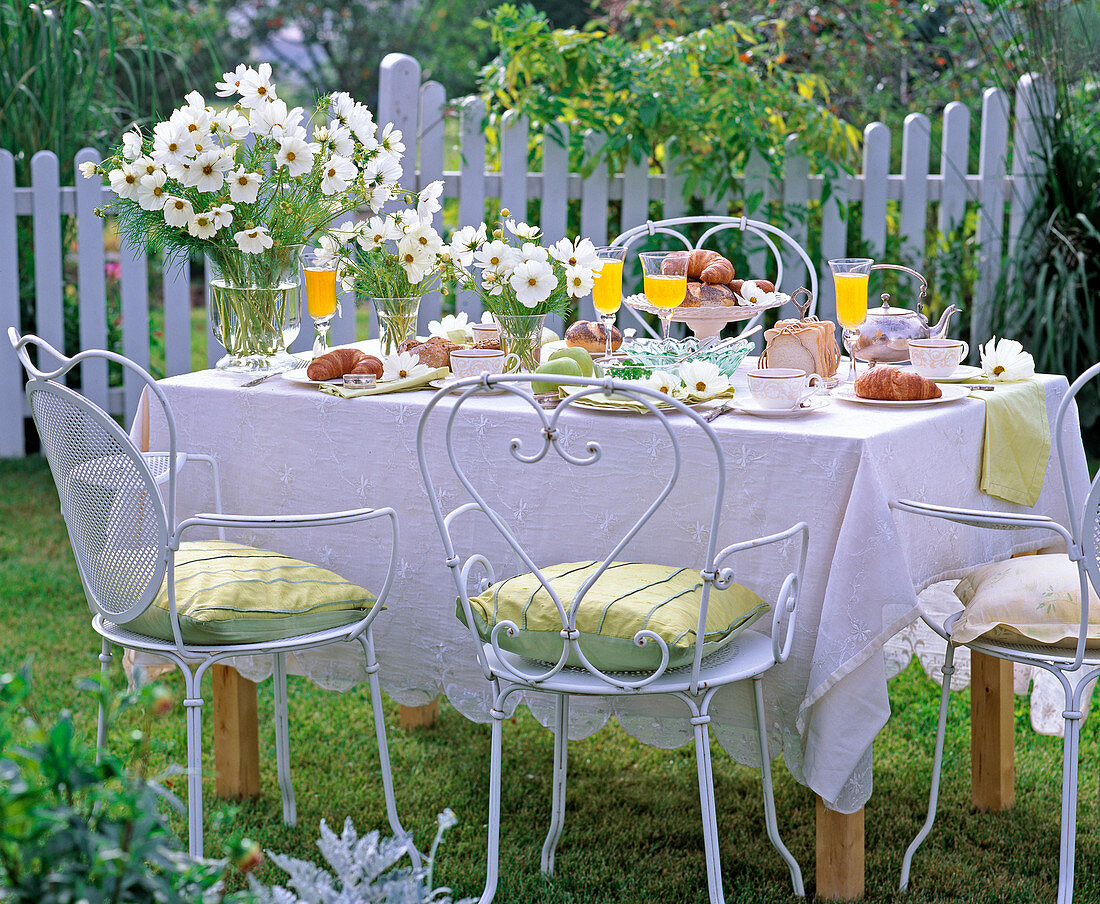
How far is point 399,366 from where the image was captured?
8.00 ft

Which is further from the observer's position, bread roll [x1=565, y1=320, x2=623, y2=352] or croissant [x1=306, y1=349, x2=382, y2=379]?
bread roll [x1=565, y1=320, x2=623, y2=352]

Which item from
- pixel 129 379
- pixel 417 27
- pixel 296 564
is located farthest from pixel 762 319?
pixel 417 27

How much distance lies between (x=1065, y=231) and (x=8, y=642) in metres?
4.00

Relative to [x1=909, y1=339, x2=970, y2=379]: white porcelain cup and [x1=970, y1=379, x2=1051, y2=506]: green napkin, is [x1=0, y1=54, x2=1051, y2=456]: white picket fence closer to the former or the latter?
[x1=909, y1=339, x2=970, y2=379]: white porcelain cup

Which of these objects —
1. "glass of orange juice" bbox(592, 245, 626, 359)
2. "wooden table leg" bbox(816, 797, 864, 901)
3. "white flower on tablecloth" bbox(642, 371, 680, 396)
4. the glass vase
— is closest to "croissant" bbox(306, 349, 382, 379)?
the glass vase

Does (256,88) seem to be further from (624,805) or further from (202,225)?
(624,805)

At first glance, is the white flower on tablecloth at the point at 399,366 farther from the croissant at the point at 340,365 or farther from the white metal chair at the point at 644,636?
the white metal chair at the point at 644,636

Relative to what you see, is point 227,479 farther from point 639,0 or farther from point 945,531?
point 639,0

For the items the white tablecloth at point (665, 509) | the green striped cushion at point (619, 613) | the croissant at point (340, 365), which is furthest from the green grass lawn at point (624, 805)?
the croissant at point (340, 365)

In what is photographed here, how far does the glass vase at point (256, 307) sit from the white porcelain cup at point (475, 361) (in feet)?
1.25

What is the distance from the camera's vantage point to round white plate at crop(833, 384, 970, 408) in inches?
87.6

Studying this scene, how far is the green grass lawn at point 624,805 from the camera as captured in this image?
2.31m

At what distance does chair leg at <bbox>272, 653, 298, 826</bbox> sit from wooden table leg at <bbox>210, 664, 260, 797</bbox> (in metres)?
0.10

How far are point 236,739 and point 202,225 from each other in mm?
1049
